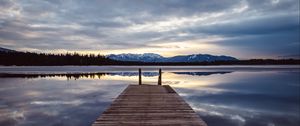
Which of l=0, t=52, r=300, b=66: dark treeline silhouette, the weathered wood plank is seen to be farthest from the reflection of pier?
l=0, t=52, r=300, b=66: dark treeline silhouette

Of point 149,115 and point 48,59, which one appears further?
point 48,59

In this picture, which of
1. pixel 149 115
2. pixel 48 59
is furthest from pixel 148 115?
pixel 48 59

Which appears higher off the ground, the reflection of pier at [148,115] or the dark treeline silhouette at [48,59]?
the dark treeline silhouette at [48,59]

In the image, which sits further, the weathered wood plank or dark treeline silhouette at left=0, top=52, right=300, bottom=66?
dark treeline silhouette at left=0, top=52, right=300, bottom=66

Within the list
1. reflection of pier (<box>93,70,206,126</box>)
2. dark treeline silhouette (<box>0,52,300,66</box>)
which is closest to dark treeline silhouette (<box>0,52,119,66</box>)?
dark treeline silhouette (<box>0,52,300,66</box>)

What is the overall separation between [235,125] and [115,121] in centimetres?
537

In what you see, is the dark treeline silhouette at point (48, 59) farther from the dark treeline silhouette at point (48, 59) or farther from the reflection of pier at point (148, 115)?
the reflection of pier at point (148, 115)

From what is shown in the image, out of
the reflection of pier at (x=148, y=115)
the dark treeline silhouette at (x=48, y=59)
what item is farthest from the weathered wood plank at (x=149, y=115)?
the dark treeline silhouette at (x=48, y=59)

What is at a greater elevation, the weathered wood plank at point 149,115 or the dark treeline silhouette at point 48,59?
the dark treeline silhouette at point 48,59

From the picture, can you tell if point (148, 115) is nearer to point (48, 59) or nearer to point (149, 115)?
point (149, 115)

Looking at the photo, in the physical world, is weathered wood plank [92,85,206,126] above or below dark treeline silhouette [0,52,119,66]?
below

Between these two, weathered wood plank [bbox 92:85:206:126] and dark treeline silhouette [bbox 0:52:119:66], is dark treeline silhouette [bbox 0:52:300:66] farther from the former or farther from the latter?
weathered wood plank [bbox 92:85:206:126]

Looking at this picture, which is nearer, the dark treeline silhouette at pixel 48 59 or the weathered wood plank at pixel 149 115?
the weathered wood plank at pixel 149 115

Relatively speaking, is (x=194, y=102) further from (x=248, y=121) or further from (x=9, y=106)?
(x=9, y=106)
